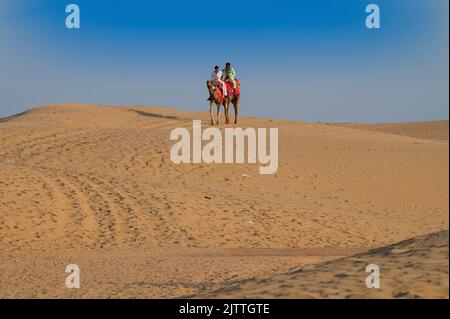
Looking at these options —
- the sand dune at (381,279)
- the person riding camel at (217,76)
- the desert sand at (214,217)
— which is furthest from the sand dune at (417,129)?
the sand dune at (381,279)

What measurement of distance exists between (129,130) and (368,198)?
1169 centimetres

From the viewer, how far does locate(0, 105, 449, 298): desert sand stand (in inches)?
342

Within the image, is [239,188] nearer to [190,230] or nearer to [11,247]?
[190,230]

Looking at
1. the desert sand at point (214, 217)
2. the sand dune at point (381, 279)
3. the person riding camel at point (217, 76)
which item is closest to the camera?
the sand dune at point (381, 279)

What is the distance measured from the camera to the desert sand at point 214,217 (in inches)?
342

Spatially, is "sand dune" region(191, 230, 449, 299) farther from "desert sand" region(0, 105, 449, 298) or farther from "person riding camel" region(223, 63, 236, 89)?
"person riding camel" region(223, 63, 236, 89)

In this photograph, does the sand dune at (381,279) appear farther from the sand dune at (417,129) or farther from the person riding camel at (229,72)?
the sand dune at (417,129)

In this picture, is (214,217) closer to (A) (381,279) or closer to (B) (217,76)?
(A) (381,279)

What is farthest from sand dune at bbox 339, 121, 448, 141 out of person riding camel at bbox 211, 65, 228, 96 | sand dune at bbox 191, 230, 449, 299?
sand dune at bbox 191, 230, 449, 299

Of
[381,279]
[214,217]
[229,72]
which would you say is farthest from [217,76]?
[381,279]
